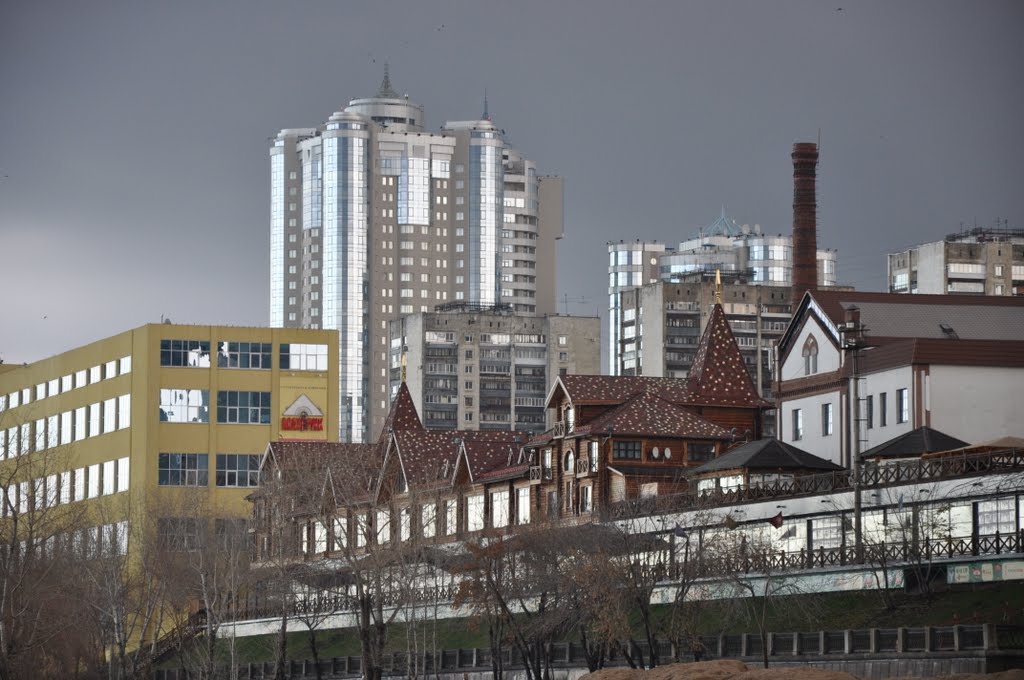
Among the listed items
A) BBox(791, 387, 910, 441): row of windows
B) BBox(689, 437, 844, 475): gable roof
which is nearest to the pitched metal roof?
BBox(791, 387, 910, 441): row of windows

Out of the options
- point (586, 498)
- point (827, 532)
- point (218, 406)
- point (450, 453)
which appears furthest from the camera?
point (218, 406)

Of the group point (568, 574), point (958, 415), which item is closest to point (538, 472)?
point (958, 415)

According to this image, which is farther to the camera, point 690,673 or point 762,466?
point 762,466

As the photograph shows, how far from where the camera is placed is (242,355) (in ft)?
478

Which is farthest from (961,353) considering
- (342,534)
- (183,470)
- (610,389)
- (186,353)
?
(186,353)

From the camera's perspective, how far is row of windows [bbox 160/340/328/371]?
143m

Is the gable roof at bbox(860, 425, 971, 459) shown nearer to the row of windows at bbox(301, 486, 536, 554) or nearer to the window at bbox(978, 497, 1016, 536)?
the window at bbox(978, 497, 1016, 536)

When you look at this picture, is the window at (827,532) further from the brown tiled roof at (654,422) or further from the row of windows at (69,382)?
the row of windows at (69,382)

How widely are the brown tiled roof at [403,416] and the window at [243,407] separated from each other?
10.8 meters

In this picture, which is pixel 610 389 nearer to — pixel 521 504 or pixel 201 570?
pixel 521 504

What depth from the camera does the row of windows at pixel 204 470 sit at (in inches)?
5566

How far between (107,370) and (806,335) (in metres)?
55.8

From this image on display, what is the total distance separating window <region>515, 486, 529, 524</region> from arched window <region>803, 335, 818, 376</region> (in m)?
17.9

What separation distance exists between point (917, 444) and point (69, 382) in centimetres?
7904
